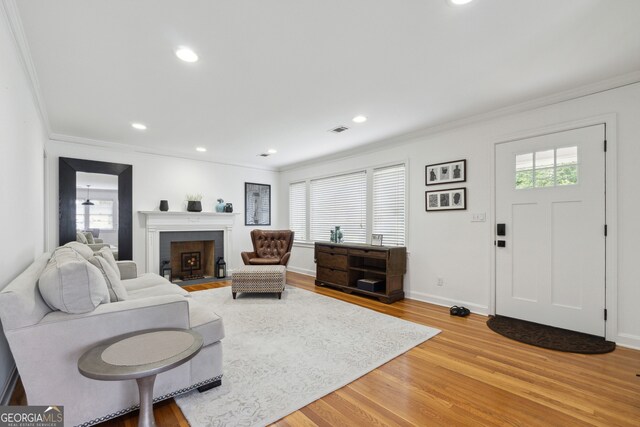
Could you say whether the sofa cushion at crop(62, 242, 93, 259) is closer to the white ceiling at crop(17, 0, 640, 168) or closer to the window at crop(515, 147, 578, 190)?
the white ceiling at crop(17, 0, 640, 168)

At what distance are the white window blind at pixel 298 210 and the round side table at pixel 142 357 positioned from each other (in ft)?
16.4

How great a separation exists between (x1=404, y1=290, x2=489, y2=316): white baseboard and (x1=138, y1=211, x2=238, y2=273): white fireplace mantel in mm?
3799

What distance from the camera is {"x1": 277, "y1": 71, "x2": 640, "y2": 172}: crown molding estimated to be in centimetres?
282

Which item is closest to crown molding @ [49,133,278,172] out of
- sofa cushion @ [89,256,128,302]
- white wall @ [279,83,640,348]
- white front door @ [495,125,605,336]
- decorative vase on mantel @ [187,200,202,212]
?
decorative vase on mantel @ [187,200,202,212]

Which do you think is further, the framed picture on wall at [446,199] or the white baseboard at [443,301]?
the framed picture on wall at [446,199]

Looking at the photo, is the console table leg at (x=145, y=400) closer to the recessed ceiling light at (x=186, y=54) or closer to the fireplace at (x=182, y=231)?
the recessed ceiling light at (x=186, y=54)

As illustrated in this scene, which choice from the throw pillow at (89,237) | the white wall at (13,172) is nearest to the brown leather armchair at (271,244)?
the throw pillow at (89,237)

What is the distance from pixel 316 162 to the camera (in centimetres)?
627

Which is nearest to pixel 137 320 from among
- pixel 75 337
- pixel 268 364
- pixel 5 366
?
pixel 75 337

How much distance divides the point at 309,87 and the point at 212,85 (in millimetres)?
957

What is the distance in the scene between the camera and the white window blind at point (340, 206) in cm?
544

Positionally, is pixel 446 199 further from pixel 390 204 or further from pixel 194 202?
pixel 194 202

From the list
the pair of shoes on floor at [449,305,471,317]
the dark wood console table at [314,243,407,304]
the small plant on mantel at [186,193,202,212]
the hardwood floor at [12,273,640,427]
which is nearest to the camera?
the hardwood floor at [12,273,640,427]

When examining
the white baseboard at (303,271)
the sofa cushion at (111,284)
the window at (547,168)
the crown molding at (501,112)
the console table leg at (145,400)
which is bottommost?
the white baseboard at (303,271)
